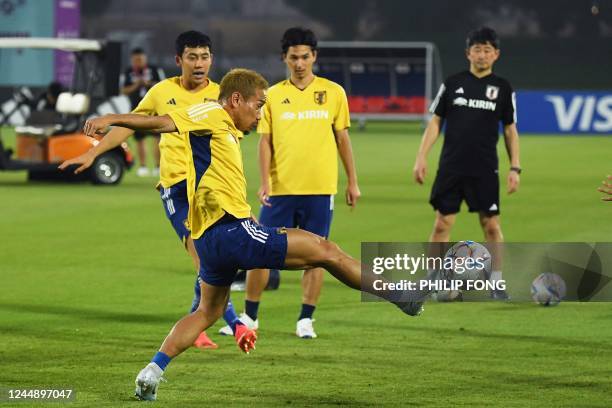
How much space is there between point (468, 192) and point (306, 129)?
1968 millimetres

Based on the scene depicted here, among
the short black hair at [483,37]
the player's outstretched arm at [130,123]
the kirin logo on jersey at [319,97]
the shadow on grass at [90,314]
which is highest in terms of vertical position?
the short black hair at [483,37]

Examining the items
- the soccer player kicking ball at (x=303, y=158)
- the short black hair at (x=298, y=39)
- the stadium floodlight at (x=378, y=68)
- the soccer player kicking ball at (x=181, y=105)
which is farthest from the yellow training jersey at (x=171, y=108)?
the stadium floodlight at (x=378, y=68)

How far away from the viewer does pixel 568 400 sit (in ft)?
27.3

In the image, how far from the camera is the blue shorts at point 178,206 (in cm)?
988

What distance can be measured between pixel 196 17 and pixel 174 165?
59417 mm

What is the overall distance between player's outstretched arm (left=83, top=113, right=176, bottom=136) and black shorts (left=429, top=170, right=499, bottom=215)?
15.5ft

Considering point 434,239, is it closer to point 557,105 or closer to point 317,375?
Answer: point 317,375

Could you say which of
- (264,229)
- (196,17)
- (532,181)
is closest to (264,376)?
(264,229)

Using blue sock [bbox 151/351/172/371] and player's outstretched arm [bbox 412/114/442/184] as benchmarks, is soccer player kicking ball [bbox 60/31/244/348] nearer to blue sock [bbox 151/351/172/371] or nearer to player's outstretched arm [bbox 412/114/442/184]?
blue sock [bbox 151/351/172/371]

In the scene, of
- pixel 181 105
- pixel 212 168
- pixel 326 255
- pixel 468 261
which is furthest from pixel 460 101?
pixel 212 168

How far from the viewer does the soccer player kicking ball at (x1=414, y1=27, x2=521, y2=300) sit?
1218 centimetres

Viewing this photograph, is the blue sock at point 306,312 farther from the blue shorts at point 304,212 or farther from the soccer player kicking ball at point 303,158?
→ the blue shorts at point 304,212

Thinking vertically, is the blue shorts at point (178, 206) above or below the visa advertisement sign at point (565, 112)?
above

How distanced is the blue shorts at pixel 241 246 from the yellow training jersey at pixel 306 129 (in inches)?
110
